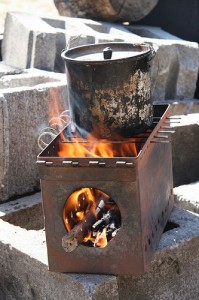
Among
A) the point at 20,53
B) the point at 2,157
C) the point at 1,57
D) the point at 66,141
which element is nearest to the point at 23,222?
the point at 2,157

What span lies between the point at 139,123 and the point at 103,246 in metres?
0.77

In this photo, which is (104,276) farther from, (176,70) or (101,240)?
(176,70)

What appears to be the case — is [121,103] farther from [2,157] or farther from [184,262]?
[2,157]

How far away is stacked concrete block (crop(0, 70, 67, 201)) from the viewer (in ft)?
16.8

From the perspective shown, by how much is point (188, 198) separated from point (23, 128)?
1448 millimetres

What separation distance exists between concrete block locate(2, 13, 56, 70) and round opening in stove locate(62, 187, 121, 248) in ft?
12.0

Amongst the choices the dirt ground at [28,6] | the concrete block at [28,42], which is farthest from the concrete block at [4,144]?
the dirt ground at [28,6]

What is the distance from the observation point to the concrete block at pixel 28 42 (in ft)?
24.5

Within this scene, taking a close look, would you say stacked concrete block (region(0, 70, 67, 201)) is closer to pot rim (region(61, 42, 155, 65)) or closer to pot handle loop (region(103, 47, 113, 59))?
pot rim (region(61, 42, 155, 65))

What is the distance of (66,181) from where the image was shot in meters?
3.75

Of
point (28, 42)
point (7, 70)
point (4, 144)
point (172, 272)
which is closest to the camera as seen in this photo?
point (172, 272)

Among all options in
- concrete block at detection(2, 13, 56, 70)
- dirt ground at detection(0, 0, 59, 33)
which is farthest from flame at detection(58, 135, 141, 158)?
dirt ground at detection(0, 0, 59, 33)

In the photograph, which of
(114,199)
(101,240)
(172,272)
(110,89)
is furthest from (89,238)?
(110,89)

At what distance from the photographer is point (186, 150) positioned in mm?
5902
